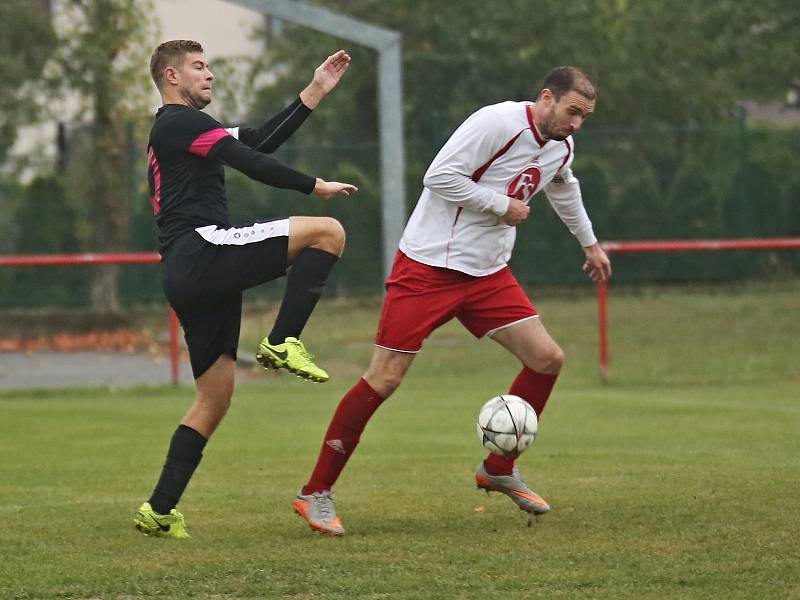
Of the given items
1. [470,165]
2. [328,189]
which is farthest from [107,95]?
[328,189]

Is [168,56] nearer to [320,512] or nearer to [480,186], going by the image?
[480,186]

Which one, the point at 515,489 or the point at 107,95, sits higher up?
the point at 107,95

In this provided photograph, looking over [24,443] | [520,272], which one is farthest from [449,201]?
[520,272]

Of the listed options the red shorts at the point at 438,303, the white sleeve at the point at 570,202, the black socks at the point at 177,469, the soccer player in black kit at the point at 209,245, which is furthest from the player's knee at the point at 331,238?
the white sleeve at the point at 570,202

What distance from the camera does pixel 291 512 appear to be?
24.7 ft

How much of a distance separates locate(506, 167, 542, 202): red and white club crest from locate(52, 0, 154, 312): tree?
47.1ft

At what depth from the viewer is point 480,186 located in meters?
7.01

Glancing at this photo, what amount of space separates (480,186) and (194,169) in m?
1.36

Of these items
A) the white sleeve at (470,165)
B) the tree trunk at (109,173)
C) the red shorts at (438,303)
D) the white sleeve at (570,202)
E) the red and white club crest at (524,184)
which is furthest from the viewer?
→ the tree trunk at (109,173)

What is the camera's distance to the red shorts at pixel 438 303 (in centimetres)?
705

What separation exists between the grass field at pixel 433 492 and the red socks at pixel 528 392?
274 mm

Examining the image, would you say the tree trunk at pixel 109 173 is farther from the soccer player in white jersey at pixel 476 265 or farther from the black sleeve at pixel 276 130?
the soccer player in white jersey at pixel 476 265

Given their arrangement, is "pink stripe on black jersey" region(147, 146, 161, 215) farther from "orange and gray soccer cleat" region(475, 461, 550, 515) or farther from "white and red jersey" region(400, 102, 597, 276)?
"orange and gray soccer cleat" region(475, 461, 550, 515)

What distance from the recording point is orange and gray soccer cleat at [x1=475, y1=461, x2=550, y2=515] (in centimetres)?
709
